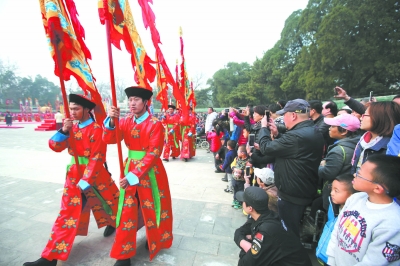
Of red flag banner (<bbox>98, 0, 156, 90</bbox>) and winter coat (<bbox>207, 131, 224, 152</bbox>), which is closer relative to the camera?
red flag banner (<bbox>98, 0, 156, 90</bbox>)

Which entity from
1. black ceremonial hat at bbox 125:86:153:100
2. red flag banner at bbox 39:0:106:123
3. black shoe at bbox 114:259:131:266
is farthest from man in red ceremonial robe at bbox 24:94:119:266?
black ceremonial hat at bbox 125:86:153:100

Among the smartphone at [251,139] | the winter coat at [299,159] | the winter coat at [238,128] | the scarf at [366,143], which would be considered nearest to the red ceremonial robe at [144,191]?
the winter coat at [299,159]

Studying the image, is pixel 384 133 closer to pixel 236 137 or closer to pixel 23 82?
pixel 236 137

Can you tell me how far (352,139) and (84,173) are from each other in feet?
9.30

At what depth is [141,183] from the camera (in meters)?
2.25

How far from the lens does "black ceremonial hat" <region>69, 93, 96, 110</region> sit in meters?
2.48

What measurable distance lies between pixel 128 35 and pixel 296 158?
6.92ft

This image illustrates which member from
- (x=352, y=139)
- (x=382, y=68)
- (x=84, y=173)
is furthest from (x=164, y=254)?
(x=382, y=68)

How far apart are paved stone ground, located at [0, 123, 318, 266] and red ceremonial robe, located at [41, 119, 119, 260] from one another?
30 centimetres

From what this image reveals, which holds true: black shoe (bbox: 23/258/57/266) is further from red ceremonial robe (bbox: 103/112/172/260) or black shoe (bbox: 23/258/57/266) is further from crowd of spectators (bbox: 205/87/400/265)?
crowd of spectators (bbox: 205/87/400/265)

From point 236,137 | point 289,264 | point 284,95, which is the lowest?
point 289,264

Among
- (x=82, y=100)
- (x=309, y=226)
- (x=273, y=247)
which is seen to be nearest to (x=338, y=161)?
(x=309, y=226)

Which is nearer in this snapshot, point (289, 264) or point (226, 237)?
point (289, 264)

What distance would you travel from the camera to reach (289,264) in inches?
57.4
